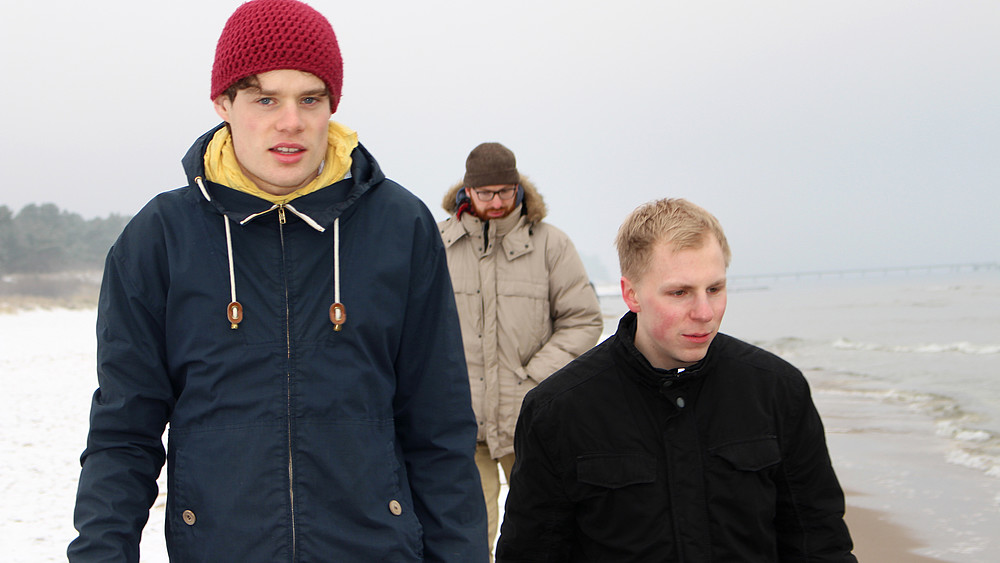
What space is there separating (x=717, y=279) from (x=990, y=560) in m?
5.04

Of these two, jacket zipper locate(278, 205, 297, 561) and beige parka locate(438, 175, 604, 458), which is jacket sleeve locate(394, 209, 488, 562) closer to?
jacket zipper locate(278, 205, 297, 561)

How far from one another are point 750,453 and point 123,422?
4.58 feet

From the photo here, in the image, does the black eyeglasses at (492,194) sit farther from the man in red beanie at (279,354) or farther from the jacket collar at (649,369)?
the man in red beanie at (279,354)

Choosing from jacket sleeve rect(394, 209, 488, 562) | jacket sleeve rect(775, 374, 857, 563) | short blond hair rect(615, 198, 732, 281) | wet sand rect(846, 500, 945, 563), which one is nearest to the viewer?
jacket sleeve rect(394, 209, 488, 562)

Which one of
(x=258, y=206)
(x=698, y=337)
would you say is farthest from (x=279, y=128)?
(x=698, y=337)

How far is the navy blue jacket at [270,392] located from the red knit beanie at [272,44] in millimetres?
194

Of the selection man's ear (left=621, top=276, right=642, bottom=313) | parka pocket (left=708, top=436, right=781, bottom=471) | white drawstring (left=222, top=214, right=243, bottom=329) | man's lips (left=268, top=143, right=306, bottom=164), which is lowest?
parka pocket (left=708, top=436, right=781, bottom=471)

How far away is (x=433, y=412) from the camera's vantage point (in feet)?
6.54

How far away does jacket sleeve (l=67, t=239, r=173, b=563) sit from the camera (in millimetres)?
1697

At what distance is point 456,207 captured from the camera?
15.0ft

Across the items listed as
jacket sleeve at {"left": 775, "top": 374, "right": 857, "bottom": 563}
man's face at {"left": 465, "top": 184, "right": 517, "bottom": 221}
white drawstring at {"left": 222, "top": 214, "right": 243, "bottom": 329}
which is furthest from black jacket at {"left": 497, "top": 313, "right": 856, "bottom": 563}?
→ man's face at {"left": 465, "top": 184, "right": 517, "bottom": 221}

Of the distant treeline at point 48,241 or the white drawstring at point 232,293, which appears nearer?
the white drawstring at point 232,293

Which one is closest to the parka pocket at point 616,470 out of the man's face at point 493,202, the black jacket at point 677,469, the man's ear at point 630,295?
the black jacket at point 677,469

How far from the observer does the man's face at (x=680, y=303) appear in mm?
2133
